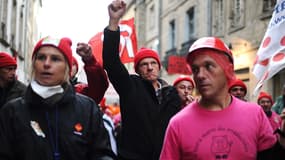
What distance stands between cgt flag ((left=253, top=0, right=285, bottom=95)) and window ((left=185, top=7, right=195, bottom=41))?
20.2 m

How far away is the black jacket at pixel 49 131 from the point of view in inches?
111

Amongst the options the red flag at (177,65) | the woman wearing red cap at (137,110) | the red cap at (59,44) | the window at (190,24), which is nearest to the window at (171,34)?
the window at (190,24)

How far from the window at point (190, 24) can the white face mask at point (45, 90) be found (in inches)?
864

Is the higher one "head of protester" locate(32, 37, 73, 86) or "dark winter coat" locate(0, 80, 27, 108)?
"head of protester" locate(32, 37, 73, 86)

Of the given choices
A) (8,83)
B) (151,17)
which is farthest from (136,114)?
(151,17)

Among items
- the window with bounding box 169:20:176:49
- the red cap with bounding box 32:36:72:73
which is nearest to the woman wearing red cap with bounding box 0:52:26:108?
the red cap with bounding box 32:36:72:73

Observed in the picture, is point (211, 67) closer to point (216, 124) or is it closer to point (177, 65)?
point (216, 124)

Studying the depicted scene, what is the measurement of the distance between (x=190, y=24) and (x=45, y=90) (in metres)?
23.0

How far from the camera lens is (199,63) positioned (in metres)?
2.93

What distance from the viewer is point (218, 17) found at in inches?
806

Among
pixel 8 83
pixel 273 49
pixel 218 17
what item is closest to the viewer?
pixel 273 49

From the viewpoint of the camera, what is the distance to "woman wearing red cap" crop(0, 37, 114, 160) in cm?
283

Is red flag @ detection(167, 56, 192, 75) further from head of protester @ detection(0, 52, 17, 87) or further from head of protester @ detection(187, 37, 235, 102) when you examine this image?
head of protester @ detection(187, 37, 235, 102)

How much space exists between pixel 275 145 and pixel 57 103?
4.16 feet
